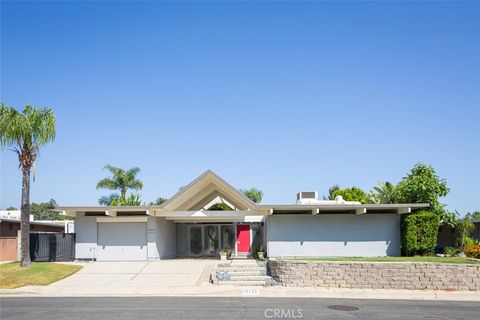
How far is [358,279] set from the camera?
21.7 meters

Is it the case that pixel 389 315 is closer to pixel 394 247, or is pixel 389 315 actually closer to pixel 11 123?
pixel 394 247

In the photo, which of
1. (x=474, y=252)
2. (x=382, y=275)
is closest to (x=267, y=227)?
(x=382, y=275)

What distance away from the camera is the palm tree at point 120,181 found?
56500 millimetres

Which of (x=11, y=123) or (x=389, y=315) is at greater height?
(x=11, y=123)

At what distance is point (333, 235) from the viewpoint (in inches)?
1161

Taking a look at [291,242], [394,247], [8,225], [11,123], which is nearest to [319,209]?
[291,242]

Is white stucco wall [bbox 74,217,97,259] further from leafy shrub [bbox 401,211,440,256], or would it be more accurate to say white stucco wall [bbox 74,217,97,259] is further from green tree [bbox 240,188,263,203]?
green tree [bbox 240,188,263,203]

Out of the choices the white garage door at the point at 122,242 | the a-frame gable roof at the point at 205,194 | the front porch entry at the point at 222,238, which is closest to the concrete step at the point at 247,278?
the a-frame gable roof at the point at 205,194

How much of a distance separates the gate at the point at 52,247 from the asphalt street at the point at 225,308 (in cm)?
944

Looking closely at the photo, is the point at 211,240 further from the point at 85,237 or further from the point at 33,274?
the point at 33,274

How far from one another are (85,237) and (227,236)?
9.45 m

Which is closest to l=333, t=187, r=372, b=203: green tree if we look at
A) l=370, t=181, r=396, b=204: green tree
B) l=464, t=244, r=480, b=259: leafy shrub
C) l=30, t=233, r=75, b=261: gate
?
l=370, t=181, r=396, b=204: green tree

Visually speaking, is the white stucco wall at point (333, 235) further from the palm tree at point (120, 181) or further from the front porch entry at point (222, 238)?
the palm tree at point (120, 181)

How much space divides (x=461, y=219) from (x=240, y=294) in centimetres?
1833
